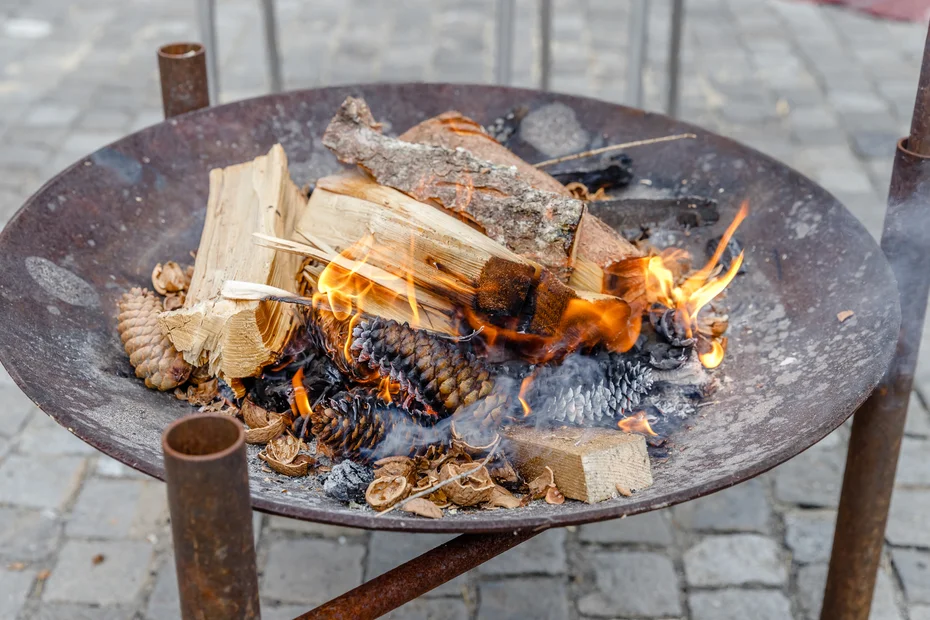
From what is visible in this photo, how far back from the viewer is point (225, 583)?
1.17 metres

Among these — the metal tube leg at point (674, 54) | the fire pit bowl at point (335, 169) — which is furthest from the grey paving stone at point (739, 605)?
the metal tube leg at point (674, 54)

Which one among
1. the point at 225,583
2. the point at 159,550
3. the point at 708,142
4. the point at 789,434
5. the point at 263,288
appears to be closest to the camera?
the point at 225,583

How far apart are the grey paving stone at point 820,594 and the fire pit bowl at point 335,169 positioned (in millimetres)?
920

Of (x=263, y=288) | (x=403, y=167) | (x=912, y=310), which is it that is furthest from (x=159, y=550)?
(x=912, y=310)

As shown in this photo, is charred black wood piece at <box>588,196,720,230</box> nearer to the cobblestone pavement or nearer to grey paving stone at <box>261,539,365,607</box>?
the cobblestone pavement

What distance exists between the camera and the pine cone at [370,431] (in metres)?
1.64

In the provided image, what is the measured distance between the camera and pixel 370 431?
163 centimetres

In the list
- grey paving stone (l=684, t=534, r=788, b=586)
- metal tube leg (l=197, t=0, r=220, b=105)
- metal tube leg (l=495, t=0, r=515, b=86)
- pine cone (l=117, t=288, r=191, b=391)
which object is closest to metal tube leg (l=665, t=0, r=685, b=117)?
metal tube leg (l=495, t=0, r=515, b=86)

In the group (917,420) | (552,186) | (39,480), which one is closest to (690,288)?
(552,186)

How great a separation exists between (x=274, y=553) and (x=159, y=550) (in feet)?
1.03

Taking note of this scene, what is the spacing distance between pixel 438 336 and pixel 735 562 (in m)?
1.29

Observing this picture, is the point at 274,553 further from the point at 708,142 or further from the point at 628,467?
the point at 708,142

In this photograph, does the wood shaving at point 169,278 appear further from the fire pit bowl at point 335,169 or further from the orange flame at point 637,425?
the orange flame at point 637,425

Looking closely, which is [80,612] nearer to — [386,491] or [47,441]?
[47,441]
